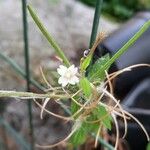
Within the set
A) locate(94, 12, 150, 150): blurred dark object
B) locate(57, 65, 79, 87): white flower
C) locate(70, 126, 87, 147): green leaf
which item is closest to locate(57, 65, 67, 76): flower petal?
locate(57, 65, 79, 87): white flower

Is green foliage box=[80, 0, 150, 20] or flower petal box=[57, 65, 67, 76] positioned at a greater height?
green foliage box=[80, 0, 150, 20]

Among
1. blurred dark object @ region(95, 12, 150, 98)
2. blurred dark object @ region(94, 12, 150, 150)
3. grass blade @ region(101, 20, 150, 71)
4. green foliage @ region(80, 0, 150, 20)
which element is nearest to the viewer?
grass blade @ region(101, 20, 150, 71)

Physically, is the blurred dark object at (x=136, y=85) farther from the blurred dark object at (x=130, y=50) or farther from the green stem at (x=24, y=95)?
the green stem at (x=24, y=95)

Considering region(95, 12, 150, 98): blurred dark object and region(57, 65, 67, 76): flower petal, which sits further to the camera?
region(95, 12, 150, 98): blurred dark object

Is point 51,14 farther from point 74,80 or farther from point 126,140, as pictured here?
point 74,80

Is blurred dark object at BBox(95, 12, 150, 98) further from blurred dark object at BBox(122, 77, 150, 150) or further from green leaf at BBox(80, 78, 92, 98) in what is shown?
green leaf at BBox(80, 78, 92, 98)

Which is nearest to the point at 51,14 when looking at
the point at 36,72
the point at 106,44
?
the point at 36,72
